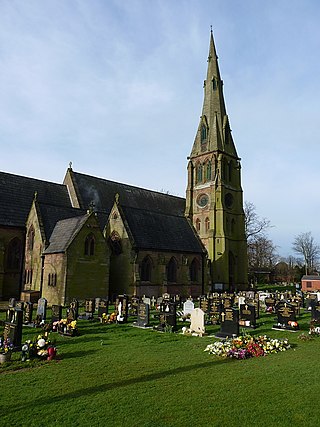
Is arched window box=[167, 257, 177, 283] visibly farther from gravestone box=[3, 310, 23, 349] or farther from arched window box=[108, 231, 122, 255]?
gravestone box=[3, 310, 23, 349]

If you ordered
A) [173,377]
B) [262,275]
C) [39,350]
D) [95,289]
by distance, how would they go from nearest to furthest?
[173,377], [39,350], [95,289], [262,275]

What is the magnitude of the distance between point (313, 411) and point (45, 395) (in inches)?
228

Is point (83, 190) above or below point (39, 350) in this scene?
above

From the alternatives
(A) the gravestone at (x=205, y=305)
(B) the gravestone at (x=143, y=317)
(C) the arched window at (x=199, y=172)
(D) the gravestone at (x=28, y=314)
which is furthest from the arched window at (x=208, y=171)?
(D) the gravestone at (x=28, y=314)

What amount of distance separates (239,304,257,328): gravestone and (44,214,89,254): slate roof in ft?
48.1

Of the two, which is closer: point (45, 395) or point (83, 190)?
point (45, 395)

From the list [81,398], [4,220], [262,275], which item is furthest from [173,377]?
[262,275]

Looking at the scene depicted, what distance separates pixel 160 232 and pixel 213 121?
23105 millimetres

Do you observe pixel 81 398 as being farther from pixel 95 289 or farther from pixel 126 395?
pixel 95 289

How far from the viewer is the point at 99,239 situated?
97.1 feet

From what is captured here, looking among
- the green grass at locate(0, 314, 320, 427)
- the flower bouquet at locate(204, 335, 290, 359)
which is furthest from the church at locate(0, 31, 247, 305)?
the flower bouquet at locate(204, 335, 290, 359)

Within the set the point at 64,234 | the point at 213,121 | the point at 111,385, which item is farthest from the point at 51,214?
the point at 213,121

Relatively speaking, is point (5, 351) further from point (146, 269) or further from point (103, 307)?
point (146, 269)

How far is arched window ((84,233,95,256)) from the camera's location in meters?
28.6
